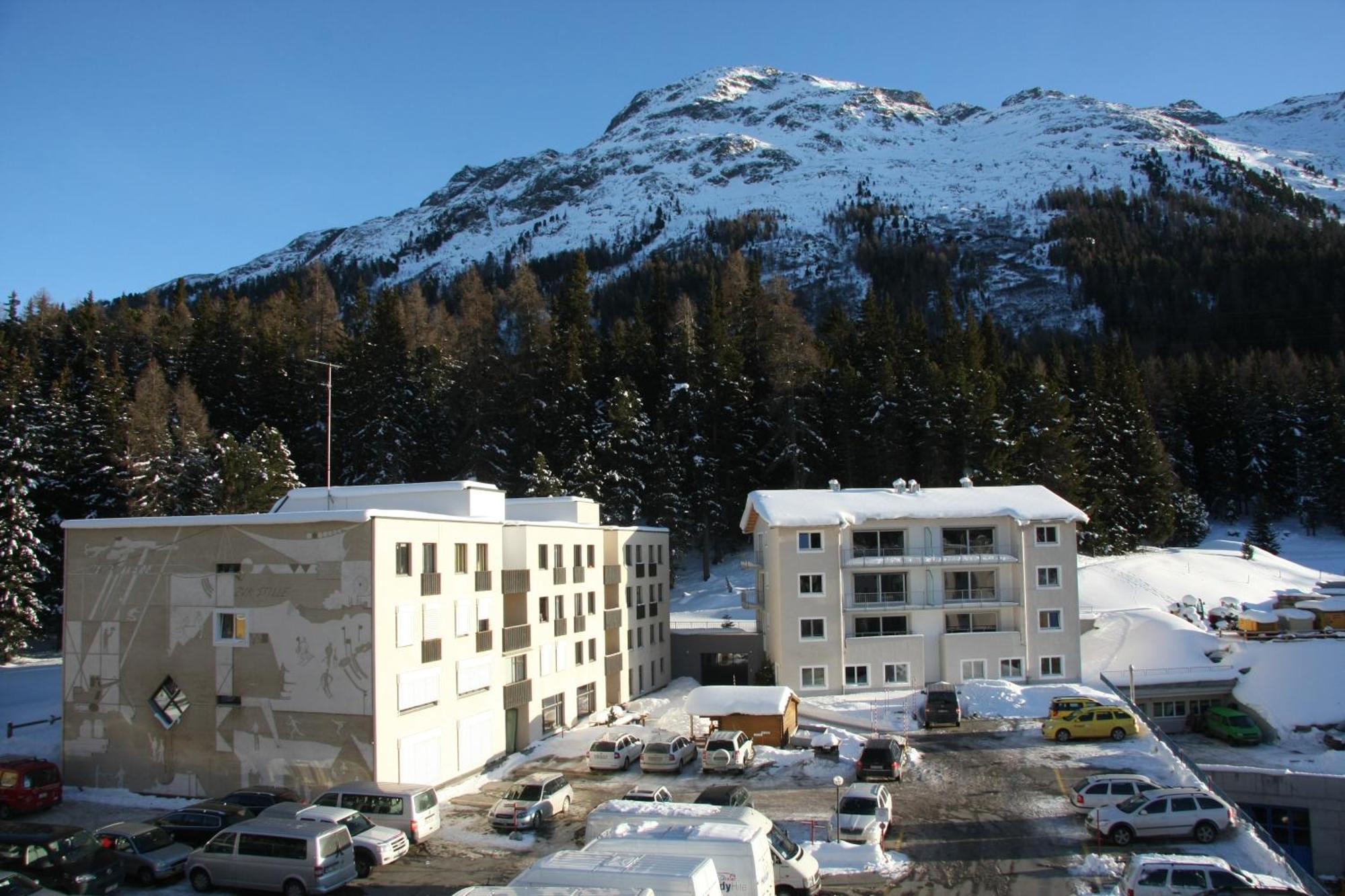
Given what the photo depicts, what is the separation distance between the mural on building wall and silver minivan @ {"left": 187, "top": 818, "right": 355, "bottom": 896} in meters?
5.93

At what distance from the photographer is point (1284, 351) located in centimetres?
13188

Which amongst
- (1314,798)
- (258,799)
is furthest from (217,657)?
(1314,798)

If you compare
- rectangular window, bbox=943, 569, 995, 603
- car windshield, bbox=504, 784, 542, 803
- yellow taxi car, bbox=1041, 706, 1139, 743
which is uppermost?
rectangular window, bbox=943, 569, 995, 603

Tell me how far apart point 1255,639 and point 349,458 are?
2346 inches

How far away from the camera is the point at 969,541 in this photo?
152 ft

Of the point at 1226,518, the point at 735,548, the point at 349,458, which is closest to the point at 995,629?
the point at 735,548

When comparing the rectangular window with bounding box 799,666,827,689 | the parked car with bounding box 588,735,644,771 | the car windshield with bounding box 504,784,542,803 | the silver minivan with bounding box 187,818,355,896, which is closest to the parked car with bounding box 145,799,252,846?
the silver minivan with bounding box 187,818,355,896

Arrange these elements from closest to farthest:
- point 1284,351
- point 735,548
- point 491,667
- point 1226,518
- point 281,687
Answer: point 281,687, point 491,667, point 735,548, point 1226,518, point 1284,351

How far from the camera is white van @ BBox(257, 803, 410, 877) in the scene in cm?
2228

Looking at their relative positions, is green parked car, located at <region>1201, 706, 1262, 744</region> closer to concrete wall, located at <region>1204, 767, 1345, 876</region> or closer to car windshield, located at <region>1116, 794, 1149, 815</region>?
concrete wall, located at <region>1204, 767, 1345, 876</region>

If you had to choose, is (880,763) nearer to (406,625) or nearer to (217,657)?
(406,625)

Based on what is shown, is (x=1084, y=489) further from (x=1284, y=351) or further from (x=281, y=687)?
(x=1284, y=351)

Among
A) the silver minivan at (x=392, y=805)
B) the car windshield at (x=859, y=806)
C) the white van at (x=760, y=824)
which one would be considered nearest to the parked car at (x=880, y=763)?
the car windshield at (x=859, y=806)

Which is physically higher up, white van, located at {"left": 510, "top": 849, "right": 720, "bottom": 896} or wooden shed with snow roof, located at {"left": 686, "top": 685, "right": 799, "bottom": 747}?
white van, located at {"left": 510, "top": 849, "right": 720, "bottom": 896}
